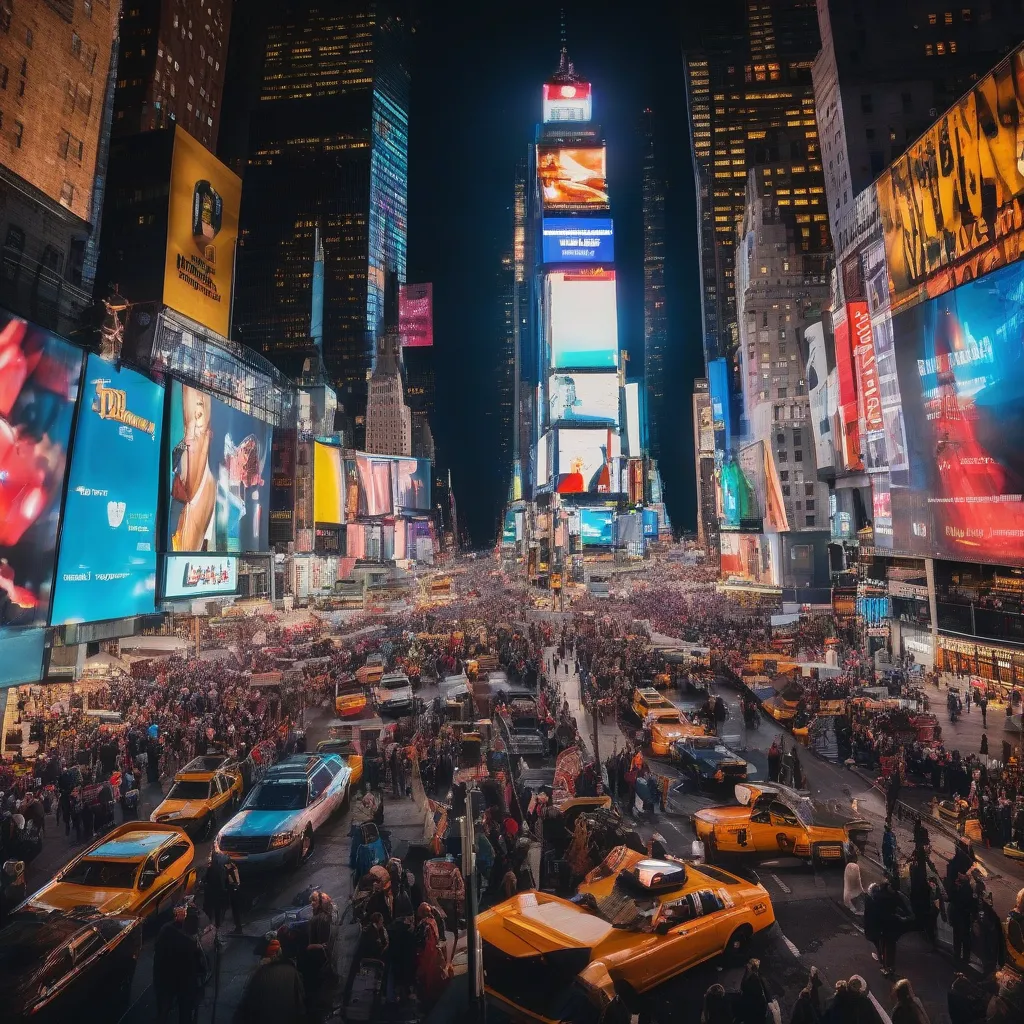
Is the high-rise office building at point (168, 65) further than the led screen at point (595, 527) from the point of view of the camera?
No

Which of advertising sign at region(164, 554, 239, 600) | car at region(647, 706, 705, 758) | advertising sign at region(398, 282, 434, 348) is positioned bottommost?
car at region(647, 706, 705, 758)

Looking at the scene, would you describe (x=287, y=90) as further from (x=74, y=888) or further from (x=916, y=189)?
(x=74, y=888)

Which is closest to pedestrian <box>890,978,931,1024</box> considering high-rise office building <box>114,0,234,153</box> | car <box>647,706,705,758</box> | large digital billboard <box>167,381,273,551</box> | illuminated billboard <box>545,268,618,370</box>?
car <box>647,706,705,758</box>

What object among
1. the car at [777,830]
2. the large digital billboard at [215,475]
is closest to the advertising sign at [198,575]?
the large digital billboard at [215,475]

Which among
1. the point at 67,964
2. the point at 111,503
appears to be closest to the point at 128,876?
the point at 67,964

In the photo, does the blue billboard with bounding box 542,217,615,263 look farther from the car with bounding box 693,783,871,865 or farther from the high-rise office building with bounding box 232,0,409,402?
the car with bounding box 693,783,871,865

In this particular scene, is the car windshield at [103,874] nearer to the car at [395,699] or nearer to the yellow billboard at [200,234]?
the car at [395,699]
